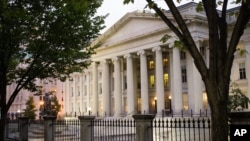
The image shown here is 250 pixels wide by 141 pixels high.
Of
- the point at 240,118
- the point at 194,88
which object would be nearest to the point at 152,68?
the point at 194,88

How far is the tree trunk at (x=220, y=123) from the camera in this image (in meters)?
6.45

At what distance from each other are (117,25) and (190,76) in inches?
596

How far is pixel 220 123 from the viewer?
647 cm

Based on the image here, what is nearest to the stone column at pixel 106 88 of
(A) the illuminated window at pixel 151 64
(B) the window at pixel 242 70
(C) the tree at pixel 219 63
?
(A) the illuminated window at pixel 151 64

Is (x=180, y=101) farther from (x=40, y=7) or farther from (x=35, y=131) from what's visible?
(x=40, y=7)

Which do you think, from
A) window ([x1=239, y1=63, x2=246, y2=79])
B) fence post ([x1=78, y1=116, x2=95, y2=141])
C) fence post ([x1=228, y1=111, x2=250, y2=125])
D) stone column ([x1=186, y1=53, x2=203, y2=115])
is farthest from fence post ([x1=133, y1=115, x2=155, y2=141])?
window ([x1=239, y1=63, x2=246, y2=79])

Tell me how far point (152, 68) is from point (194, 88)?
1321cm

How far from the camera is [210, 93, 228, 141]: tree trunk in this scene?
645cm

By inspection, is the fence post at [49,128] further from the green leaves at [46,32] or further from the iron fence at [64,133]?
the green leaves at [46,32]

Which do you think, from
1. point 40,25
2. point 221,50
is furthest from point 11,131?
point 221,50

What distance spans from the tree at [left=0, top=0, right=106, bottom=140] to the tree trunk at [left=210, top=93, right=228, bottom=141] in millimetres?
8820

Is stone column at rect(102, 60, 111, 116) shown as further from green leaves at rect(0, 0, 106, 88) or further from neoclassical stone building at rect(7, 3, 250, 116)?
green leaves at rect(0, 0, 106, 88)

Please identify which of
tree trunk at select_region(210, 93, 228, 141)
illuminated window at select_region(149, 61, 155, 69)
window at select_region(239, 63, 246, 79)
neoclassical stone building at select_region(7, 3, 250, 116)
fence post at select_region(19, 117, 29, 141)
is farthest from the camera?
illuminated window at select_region(149, 61, 155, 69)

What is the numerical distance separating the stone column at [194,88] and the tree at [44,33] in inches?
1016
